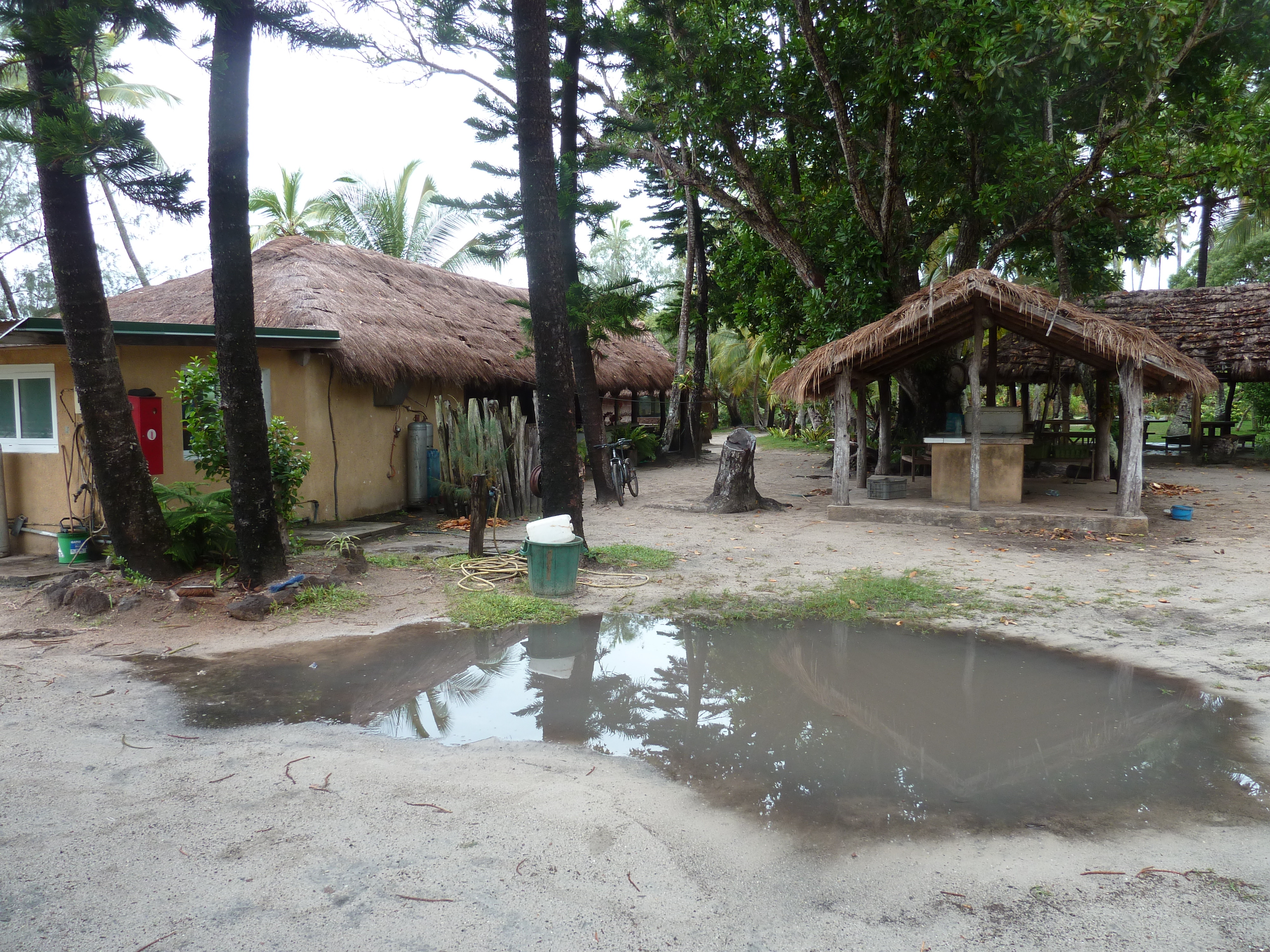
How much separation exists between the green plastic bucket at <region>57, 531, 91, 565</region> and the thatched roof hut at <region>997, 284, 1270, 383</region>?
1600cm

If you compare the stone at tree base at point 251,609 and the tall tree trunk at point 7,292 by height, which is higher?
the tall tree trunk at point 7,292

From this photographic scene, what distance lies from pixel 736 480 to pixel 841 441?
1532 mm

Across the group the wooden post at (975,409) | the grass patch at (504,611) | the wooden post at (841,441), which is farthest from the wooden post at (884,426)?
the grass patch at (504,611)

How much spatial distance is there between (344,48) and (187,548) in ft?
14.2

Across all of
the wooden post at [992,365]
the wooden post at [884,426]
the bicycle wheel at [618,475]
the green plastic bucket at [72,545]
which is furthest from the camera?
the wooden post at [884,426]

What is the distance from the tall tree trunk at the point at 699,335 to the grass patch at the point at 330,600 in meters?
13.1

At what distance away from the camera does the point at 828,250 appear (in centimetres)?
1235

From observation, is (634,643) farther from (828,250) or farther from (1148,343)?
(828,250)

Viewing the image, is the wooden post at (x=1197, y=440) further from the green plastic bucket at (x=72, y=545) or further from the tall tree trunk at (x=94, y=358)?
the green plastic bucket at (x=72, y=545)

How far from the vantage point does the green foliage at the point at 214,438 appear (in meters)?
6.91

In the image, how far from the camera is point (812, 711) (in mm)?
4305

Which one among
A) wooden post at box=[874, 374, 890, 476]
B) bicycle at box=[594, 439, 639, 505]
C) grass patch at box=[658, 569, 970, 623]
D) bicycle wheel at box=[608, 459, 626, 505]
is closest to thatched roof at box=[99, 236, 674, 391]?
bicycle at box=[594, 439, 639, 505]

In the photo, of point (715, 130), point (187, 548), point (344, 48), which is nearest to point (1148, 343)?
point (715, 130)

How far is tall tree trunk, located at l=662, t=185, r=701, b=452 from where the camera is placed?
17.3 meters
